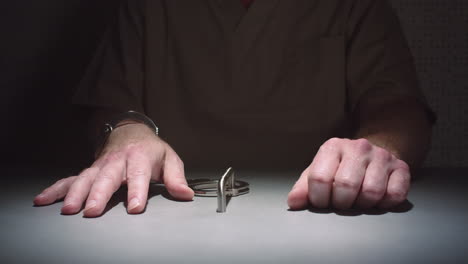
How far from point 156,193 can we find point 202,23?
0.58 metres

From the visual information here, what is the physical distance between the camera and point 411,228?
1.82 feet

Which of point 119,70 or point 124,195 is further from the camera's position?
point 119,70

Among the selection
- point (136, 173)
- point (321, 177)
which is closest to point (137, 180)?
point (136, 173)

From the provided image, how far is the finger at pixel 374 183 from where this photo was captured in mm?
622

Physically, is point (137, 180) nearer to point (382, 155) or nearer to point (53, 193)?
point (53, 193)

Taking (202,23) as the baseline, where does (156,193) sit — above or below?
below

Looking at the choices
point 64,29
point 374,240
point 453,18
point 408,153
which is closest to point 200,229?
point 374,240

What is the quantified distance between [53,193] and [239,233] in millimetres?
316

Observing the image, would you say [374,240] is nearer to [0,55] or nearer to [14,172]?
[14,172]

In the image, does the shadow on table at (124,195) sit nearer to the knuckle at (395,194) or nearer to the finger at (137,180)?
the finger at (137,180)

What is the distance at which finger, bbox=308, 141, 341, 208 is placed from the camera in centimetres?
62

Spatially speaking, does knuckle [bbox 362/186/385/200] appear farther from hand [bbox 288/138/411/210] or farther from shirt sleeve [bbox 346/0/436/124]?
shirt sleeve [bbox 346/0/436/124]

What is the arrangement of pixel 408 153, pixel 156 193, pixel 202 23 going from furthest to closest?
pixel 202 23 → pixel 408 153 → pixel 156 193

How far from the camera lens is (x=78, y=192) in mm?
661
